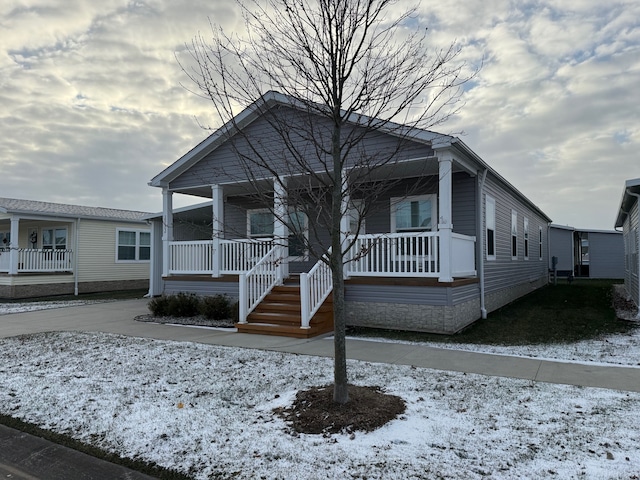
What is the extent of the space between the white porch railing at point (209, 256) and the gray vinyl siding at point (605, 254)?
26101 millimetres

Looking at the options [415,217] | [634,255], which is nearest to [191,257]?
[415,217]

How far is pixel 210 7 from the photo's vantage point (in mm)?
5617

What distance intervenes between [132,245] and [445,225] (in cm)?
1819

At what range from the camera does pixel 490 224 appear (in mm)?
11586

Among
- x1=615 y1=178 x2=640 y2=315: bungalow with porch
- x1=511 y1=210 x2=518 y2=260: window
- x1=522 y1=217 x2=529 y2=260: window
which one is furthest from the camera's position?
x1=522 y1=217 x2=529 y2=260: window

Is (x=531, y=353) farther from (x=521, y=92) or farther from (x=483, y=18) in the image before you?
(x=521, y=92)

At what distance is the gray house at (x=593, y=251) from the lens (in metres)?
28.2

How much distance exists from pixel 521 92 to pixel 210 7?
8.81 m

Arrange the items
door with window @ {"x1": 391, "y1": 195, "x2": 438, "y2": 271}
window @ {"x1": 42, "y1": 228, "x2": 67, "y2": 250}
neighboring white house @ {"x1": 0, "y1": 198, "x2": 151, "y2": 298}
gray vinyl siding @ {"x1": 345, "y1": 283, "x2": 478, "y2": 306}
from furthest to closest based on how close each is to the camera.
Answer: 1. window @ {"x1": 42, "y1": 228, "x2": 67, "y2": 250}
2. neighboring white house @ {"x1": 0, "y1": 198, "x2": 151, "y2": 298}
3. door with window @ {"x1": 391, "y1": 195, "x2": 438, "y2": 271}
4. gray vinyl siding @ {"x1": 345, "y1": 283, "x2": 478, "y2": 306}

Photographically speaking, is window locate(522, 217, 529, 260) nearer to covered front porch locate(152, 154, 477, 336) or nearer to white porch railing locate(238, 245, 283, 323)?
covered front porch locate(152, 154, 477, 336)

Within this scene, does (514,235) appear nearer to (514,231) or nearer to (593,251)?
(514,231)

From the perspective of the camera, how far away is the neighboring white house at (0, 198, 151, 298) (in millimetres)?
17922

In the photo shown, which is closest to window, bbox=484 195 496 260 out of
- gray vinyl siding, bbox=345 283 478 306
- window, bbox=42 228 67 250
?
gray vinyl siding, bbox=345 283 478 306

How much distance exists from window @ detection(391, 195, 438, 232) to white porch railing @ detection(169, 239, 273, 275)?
341cm
